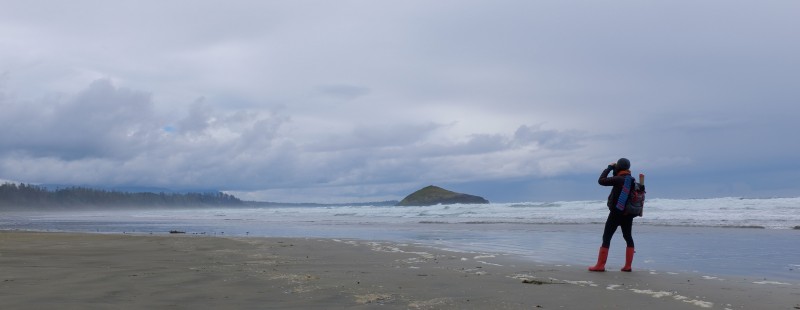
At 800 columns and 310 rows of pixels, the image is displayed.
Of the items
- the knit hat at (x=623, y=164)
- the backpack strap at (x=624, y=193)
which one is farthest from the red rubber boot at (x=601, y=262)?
the knit hat at (x=623, y=164)

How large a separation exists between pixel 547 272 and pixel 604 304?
2893 millimetres

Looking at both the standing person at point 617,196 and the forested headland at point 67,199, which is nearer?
the standing person at point 617,196

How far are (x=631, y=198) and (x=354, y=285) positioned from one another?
16.3 feet

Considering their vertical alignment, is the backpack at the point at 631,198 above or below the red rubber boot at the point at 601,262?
above

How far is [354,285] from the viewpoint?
301 inches

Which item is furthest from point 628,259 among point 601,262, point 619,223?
point 619,223

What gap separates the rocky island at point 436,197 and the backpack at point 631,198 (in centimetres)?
9864

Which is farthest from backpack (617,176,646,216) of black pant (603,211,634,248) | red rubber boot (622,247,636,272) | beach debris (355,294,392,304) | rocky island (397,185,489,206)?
rocky island (397,185,489,206)

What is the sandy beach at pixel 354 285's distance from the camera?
6.27 meters

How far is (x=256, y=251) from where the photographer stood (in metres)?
13.7

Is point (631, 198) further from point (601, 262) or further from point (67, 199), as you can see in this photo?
point (67, 199)

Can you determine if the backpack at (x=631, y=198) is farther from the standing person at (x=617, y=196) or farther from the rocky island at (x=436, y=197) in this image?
the rocky island at (x=436, y=197)

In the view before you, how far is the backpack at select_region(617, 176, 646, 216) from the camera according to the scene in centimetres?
999

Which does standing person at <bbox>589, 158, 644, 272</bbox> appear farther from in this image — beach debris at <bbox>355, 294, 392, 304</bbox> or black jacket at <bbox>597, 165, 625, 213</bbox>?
beach debris at <bbox>355, 294, 392, 304</bbox>
